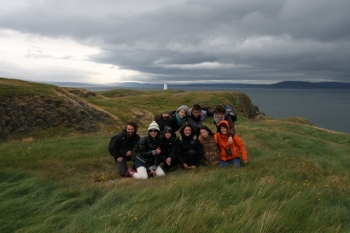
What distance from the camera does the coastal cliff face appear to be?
22.9m

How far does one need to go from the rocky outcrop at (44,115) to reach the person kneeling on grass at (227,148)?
58.1ft

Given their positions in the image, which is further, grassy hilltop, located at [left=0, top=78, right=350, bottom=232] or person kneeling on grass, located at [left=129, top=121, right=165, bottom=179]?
person kneeling on grass, located at [left=129, top=121, right=165, bottom=179]

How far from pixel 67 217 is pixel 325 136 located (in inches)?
1162

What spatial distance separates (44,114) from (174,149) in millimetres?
17825

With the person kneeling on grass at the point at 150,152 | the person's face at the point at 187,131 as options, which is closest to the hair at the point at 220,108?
the person's face at the point at 187,131

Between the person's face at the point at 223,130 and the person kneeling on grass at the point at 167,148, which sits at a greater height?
the person's face at the point at 223,130

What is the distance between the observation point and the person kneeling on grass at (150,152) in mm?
9742

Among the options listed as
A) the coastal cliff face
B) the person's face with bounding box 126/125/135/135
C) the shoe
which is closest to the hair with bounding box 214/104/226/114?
the person's face with bounding box 126/125/135/135

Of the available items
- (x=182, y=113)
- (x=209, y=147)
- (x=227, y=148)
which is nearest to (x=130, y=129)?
(x=182, y=113)

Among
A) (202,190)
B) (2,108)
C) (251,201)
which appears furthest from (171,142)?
(2,108)

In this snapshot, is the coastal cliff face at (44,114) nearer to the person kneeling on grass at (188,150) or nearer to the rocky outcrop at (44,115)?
the rocky outcrop at (44,115)

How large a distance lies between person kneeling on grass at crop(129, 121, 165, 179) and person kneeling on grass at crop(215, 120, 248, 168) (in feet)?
6.79

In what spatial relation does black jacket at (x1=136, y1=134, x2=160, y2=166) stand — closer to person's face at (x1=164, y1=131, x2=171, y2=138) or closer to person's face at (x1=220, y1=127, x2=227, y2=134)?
person's face at (x1=164, y1=131, x2=171, y2=138)

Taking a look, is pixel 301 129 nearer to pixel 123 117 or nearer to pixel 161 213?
pixel 123 117
